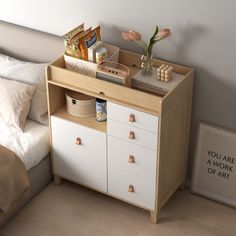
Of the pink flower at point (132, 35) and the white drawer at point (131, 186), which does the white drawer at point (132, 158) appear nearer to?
the white drawer at point (131, 186)

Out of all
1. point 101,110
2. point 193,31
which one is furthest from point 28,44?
point 193,31

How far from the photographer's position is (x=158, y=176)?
312 cm

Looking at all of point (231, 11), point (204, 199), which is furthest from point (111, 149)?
point (231, 11)

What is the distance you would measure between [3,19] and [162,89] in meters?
1.27

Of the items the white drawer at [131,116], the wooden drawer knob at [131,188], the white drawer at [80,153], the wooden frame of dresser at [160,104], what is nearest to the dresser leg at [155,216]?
the wooden frame of dresser at [160,104]

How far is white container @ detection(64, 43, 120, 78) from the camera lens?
3154 mm

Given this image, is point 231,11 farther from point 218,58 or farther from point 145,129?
point 145,129

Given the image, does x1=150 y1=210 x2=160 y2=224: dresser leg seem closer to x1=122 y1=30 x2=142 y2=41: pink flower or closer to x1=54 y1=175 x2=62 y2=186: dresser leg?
x1=54 y1=175 x2=62 y2=186: dresser leg

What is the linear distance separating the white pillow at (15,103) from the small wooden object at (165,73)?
81cm

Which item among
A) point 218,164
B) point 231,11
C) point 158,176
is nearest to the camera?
point 231,11

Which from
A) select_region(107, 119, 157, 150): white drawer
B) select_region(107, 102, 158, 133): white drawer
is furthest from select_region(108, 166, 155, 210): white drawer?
select_region(107, 102, 158, 133): white drawer

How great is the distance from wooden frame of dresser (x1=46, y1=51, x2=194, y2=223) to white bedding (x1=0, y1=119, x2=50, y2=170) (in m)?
→ 0.17

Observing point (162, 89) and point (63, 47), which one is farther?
point (63, 47)

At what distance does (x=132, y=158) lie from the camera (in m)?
3.14
